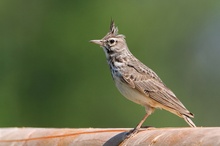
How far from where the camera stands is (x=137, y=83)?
11.9 meters

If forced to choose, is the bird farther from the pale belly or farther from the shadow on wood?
the shadow on wood

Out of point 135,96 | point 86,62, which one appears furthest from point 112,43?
point 86,62

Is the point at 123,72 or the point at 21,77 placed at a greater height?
the point at 123,72

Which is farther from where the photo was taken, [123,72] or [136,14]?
[136,14]

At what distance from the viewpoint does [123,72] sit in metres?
11.9

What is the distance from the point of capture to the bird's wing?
11.5 metres

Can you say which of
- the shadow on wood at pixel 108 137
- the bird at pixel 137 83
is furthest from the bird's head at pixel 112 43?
the shadow on wood at pixel 108 137

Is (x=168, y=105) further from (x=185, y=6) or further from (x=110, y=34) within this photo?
(x=185, y=6)

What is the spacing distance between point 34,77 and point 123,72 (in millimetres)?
16823

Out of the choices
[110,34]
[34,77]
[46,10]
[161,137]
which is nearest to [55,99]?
[34,77]

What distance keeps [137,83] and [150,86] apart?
0.21 meters

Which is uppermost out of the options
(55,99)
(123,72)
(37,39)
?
(123,72)

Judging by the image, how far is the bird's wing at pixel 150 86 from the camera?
11.5 metres

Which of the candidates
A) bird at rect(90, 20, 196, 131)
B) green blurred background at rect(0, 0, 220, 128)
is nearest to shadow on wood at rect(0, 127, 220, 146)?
bird at rect(90, 20, 196, 131)
